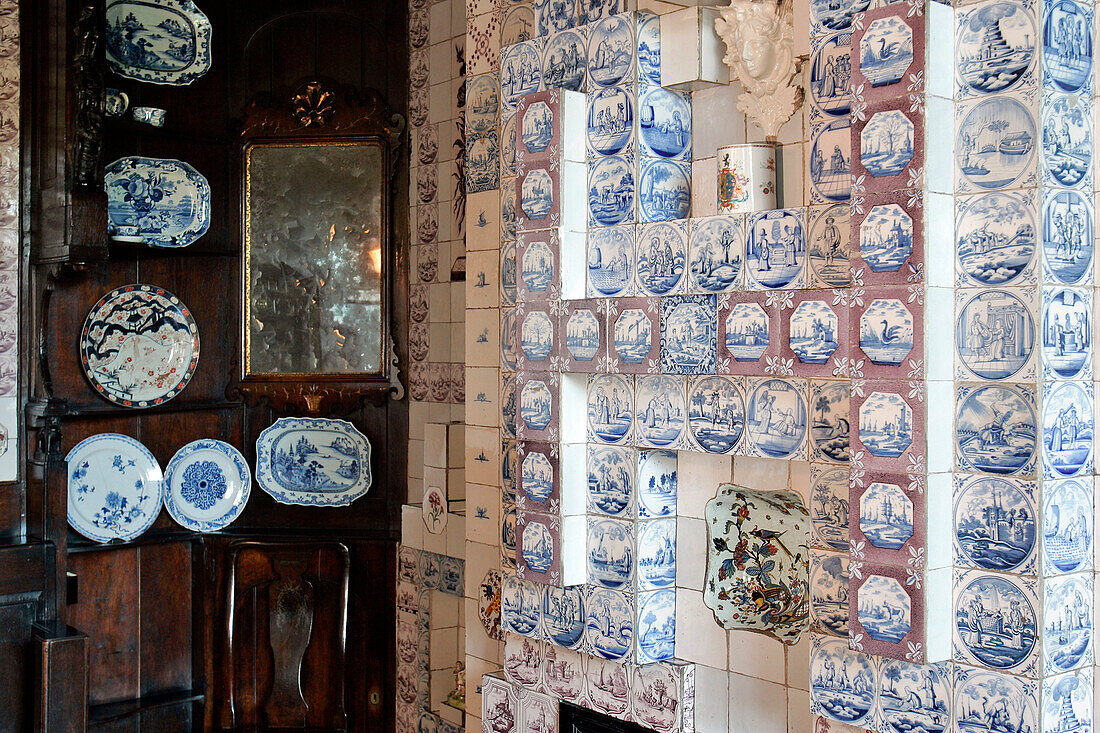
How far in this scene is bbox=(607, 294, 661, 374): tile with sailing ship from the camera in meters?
1.60

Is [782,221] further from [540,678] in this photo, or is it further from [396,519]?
[396,519]

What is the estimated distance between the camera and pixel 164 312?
8.81 feet

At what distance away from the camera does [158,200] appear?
2627 mm

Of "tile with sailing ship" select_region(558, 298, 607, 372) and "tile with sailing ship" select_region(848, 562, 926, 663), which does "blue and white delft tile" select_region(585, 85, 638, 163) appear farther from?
"tile with sailing ship" select_region(848, 562, 926, 663)

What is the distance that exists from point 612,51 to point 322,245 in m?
1.30

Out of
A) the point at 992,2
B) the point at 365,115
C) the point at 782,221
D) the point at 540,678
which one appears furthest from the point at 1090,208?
the point at 365,115

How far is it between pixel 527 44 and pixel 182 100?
4.27 feet

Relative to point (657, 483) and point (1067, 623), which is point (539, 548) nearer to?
point (657, 483)

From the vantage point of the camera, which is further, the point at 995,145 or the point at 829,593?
the point at 829,593

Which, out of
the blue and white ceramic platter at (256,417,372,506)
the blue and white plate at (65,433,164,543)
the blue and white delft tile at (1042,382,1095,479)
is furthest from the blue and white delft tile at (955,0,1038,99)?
the blue and white plate at (65,433,164,543)

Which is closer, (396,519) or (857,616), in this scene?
(857,616)

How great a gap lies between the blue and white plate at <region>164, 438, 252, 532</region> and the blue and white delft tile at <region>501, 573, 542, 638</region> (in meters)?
1.14

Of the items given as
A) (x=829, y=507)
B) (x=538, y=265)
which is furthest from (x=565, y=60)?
(x=829, y=507)

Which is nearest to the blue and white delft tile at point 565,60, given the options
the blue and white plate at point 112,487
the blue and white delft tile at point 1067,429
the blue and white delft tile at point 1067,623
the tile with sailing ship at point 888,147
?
the tile with sailing ship at point 888,147
